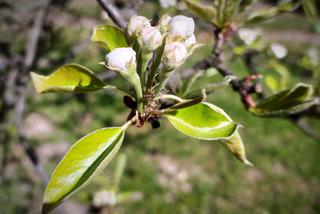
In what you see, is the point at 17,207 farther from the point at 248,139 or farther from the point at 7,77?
the point at 248,139

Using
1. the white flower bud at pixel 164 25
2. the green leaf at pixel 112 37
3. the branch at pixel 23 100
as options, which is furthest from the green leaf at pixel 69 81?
the branch at pixel 23 100

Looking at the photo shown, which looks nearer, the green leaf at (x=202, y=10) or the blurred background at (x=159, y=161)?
the green leaf at (x=202, y=10)

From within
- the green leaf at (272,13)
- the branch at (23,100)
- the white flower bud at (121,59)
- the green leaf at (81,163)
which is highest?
the white flower bud at (121,59)

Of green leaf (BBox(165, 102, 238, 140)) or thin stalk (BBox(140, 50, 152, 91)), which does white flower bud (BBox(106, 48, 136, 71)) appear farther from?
green leaf (BBox(165, 102, 238, 140))

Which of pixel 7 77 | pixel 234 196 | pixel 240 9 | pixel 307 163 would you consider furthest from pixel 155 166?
pixel 240 9

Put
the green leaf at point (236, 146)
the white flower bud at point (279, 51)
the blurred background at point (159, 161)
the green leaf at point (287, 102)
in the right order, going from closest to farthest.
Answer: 1. the green leaf at point (236, 146)
2. the green leaf at point (287, 102)
3. the white flower bud at point (279, 51)
4. the blurred background at point (159, 161)

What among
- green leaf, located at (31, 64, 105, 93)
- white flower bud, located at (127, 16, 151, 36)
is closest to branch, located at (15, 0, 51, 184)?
green leaf, located at (31, 64, 105, 93)

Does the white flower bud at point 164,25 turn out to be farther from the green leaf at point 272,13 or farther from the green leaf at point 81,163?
the green leaf at point 272,13
